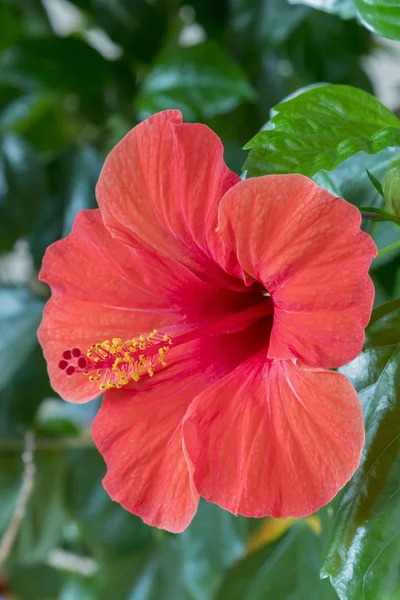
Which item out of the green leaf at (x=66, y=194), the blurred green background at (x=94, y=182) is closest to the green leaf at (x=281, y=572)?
the blurred green background at (x=94, y=182)

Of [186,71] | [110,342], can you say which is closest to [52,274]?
[110,342]

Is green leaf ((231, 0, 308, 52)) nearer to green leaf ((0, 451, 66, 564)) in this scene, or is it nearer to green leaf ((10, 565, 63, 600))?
green leaf ((0, 451, 66, 564))

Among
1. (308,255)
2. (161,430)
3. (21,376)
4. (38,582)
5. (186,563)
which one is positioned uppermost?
(308,255)

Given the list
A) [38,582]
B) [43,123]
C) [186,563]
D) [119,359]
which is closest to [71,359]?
[119,359]

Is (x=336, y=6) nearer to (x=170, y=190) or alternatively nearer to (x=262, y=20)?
(x=170, y=190)

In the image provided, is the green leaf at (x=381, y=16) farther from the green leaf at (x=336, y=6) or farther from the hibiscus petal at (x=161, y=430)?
the hibiscus petal at (x=161, y=430)

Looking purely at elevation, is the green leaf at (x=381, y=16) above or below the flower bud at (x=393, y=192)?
above

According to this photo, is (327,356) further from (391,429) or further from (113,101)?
(113,101)
